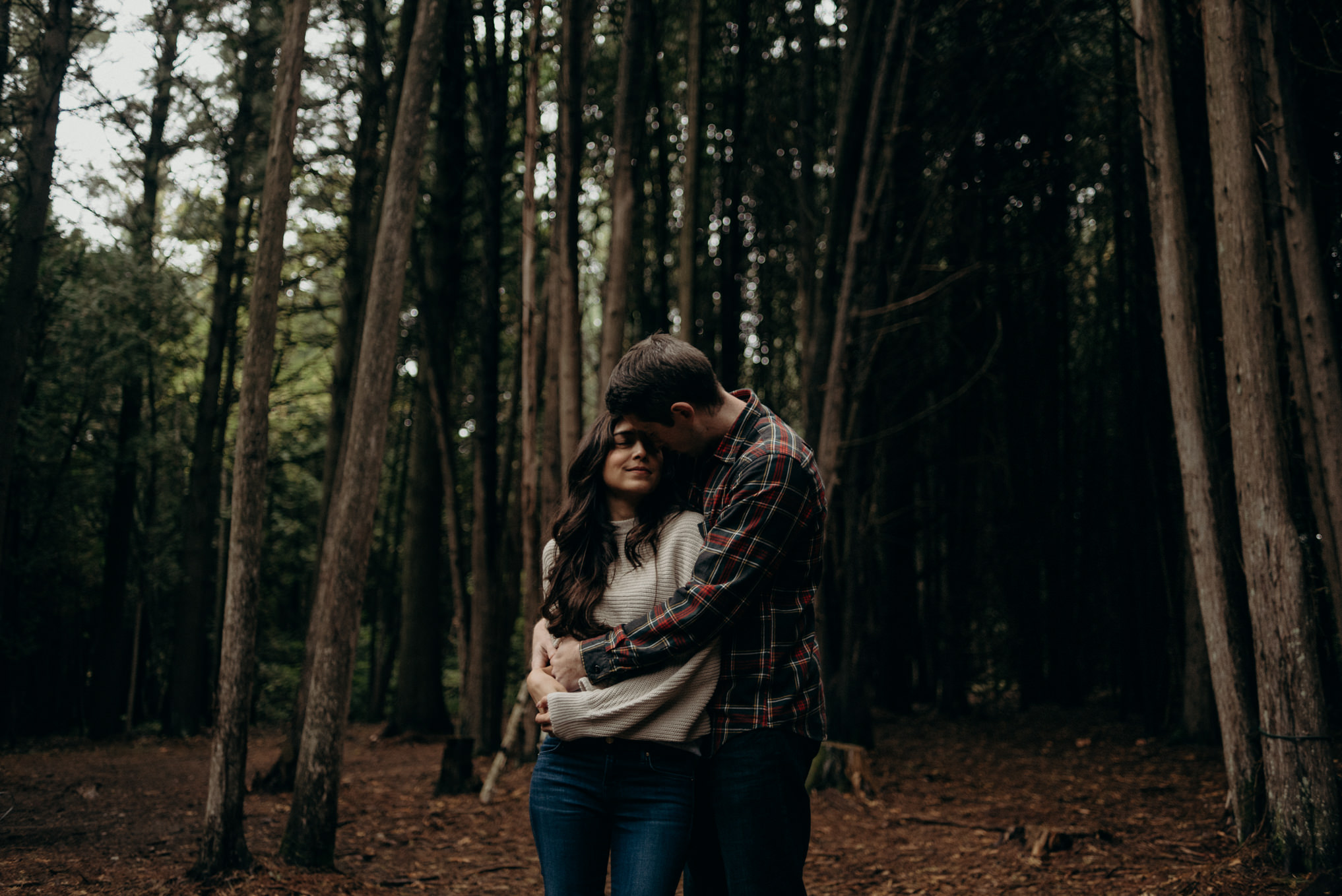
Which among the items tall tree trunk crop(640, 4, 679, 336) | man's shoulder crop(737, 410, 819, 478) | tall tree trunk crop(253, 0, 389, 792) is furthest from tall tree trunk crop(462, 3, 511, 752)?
man's shoulder crop(737, 410, 819, 478)

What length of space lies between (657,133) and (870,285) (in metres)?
3.52

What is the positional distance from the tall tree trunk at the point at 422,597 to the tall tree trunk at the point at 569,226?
4413 mm

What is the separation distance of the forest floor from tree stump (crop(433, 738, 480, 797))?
131 millimetres

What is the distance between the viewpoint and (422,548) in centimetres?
1127

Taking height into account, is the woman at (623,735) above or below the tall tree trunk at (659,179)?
below

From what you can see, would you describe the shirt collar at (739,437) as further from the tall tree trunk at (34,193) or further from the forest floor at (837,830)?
the tall tree trunk at (34,193)

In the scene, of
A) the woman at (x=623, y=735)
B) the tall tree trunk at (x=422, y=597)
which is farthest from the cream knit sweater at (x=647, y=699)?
the tall tree trunk at (x=422, y=597)

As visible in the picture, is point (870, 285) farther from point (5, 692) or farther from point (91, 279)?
point (5, 692)

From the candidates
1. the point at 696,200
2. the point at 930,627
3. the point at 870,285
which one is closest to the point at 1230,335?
the point at 870,285

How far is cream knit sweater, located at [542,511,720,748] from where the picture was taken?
1870mm

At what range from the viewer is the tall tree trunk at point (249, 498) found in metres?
4.37

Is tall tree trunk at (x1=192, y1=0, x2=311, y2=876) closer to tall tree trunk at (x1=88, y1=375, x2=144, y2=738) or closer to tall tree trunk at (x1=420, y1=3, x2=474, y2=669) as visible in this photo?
tall tree trunk at (x1=420, y1=3, x2=474, y2=669)

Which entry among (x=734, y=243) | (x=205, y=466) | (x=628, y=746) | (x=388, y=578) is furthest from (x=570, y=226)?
(x=388, y=578)

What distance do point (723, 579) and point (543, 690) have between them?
0.50m
